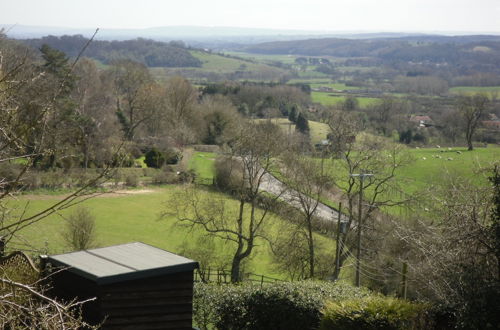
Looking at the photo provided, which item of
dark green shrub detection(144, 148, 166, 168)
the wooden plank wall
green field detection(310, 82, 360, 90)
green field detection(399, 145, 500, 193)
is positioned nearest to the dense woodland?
dark green shrub detection(144, 148, 166, 168)

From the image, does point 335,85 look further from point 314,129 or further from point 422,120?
point 314,129

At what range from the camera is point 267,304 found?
42.4 ft

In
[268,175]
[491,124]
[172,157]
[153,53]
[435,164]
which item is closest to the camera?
[268,175]

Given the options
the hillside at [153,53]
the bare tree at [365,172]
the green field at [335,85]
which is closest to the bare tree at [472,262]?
the bare tree at [365,172]

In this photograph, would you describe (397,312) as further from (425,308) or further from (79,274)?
(79,274)

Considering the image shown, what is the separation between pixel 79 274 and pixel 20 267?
1495 millimetres

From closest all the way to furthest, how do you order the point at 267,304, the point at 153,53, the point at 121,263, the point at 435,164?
the point at 121,263
the point at 267,304
the point at 435,164
the point at 153,53

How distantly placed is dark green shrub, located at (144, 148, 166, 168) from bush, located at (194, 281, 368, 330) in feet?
103

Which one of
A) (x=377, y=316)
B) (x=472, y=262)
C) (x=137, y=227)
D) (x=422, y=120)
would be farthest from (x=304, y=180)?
(x=422, y=120)

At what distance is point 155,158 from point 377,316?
37199mm

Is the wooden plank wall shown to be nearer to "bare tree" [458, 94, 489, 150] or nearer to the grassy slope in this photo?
the grassy slope

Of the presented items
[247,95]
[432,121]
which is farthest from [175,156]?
[432,121]

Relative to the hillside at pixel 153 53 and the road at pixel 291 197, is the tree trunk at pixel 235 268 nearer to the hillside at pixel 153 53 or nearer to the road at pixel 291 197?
the road at pixel 291 197

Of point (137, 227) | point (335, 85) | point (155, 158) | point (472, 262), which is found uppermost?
point (472, 262)
